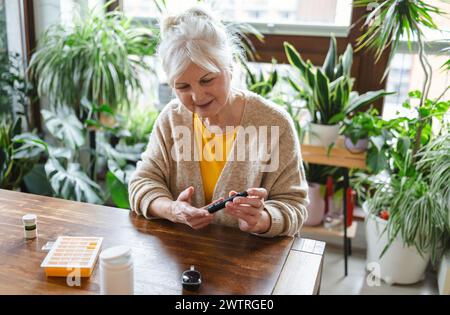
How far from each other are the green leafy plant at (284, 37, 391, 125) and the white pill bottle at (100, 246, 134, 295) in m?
1.73

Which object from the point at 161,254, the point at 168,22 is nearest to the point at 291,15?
the point at 168,22

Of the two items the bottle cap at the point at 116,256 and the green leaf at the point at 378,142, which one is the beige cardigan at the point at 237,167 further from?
the green leaf at the point at 378,142

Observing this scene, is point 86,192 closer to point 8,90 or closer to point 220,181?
point 8,90

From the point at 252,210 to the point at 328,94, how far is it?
4.42ft

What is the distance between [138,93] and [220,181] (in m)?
→ 1.61

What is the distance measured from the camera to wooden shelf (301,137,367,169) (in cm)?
240

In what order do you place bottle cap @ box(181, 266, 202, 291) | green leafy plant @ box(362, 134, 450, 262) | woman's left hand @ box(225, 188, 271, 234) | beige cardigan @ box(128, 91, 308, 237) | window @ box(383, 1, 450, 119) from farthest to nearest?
window @ box(383, 1, 450, 119) → green leafy plant @ box(362, 134, 450, 262) → beige cardigan @ box(128, 91, 308, 237) → woman's left hand @ box(225, 188, 271, 234) → bottle cap @ box(181, 266, 202, 291)

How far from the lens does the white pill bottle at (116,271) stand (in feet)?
2.96

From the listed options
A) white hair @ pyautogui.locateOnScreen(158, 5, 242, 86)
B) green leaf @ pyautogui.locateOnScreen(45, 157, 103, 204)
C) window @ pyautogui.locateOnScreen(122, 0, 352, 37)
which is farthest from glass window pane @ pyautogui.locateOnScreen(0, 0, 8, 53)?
white hair @ pyautogui.locateOnScreen(158, 5, 242, 86)

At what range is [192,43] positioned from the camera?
52.1 inches

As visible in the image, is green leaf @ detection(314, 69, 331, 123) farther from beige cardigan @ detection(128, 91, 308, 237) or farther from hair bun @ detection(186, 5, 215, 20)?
hair bun @ detection(186, 5, 215, 20)

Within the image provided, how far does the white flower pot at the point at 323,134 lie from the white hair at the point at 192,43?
119cm

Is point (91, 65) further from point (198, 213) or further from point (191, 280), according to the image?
point (191, 280)

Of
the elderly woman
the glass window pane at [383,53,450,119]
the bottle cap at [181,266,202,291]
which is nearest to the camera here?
the bottle cap at [181,266,202,291]
